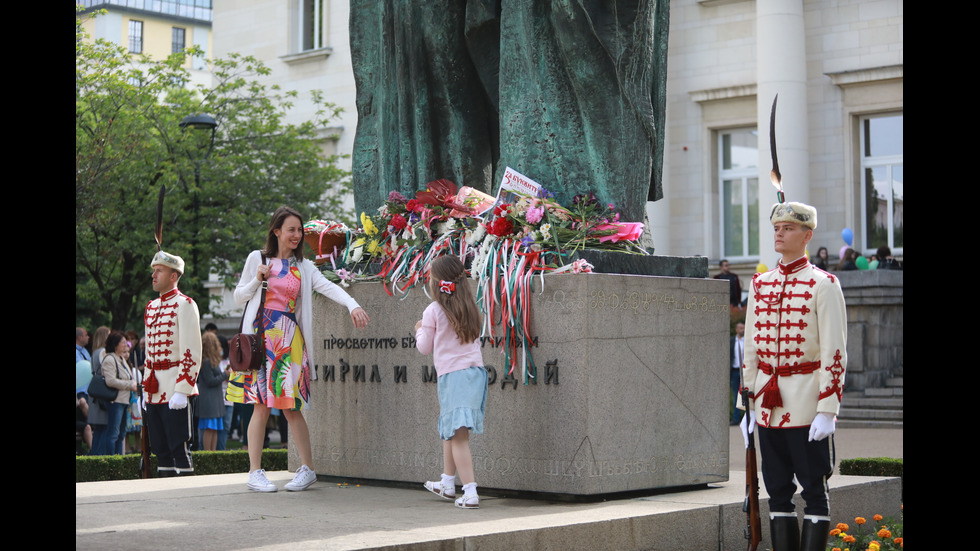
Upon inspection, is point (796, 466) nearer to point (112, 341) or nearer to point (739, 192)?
point (112, 341)

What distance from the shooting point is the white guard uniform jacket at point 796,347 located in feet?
21.4

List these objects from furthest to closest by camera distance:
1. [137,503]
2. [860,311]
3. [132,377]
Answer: [860,311], [132,377], [137,503]

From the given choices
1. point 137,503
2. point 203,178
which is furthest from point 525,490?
point 203,178

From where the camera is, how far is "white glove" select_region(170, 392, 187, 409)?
9.84 m

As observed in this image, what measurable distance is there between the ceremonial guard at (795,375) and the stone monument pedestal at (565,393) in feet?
3.50

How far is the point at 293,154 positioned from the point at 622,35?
18.6 m

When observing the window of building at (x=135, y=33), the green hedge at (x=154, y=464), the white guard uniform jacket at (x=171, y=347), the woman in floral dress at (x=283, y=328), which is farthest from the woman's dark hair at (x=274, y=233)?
the window of building at (x=135, y=33)

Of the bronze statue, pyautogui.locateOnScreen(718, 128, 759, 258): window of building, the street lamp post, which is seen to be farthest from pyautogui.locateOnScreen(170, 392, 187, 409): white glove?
pyautogui.locateOnScreen(718, 128, 759, 258): window of building

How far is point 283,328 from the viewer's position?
327 inches

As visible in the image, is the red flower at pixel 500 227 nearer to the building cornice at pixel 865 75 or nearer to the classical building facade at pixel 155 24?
the building cornice at pixel 865 75

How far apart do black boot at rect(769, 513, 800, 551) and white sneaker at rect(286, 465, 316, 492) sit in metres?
3.01

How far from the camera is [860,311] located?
21703 millimetres
